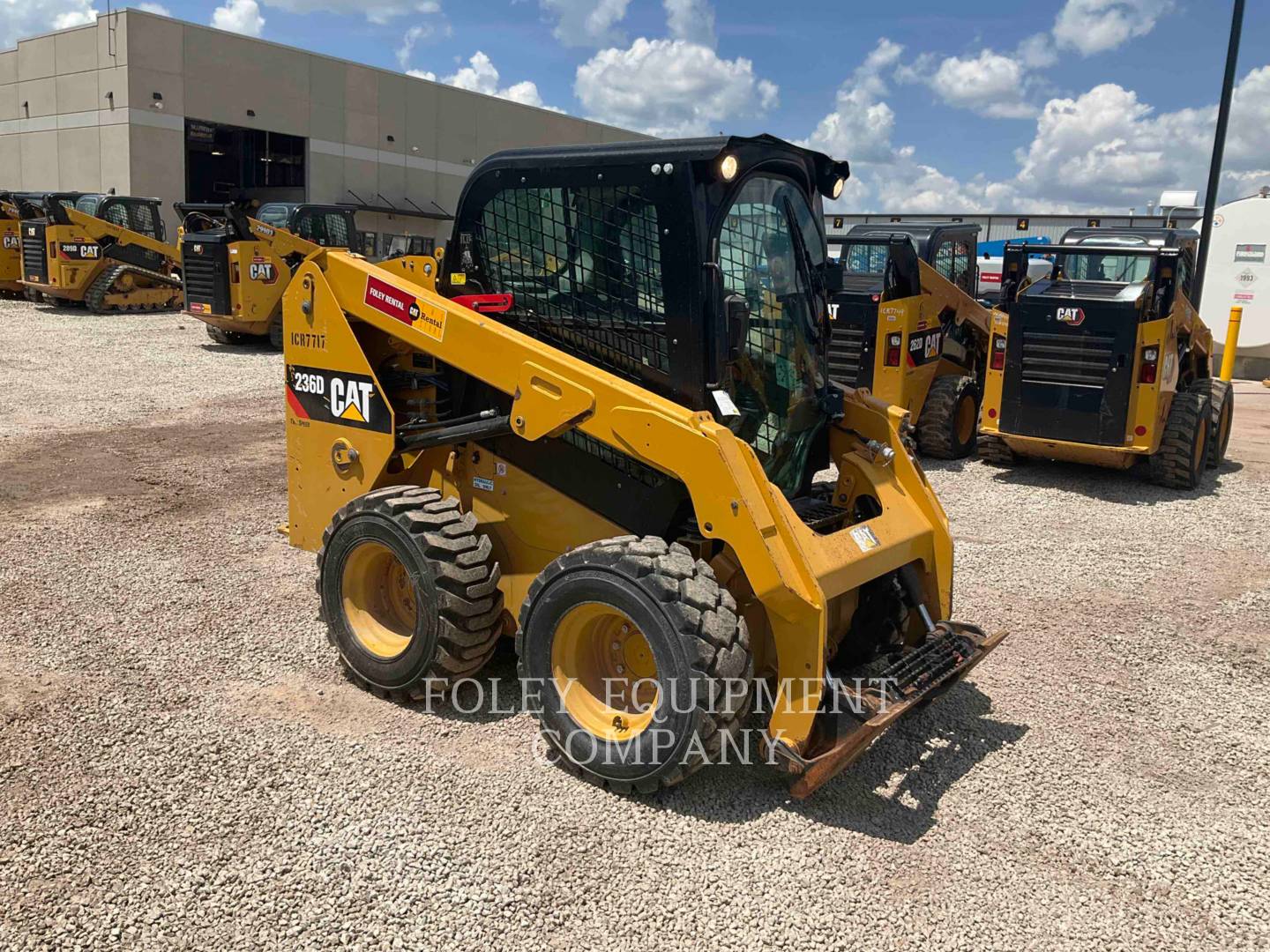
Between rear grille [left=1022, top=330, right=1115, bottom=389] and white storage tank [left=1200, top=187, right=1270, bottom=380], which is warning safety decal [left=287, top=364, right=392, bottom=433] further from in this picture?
white storage tank [left=1200, top=187, right=1270, bottom=380]

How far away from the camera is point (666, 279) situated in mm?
3939

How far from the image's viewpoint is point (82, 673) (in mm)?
4633

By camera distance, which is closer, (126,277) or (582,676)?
(582,676)

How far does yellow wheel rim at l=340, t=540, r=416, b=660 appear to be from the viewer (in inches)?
179

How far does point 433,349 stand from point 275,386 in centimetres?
958

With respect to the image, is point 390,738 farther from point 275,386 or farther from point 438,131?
point 438,131

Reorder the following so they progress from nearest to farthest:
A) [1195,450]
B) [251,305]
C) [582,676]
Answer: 1. [582,676]
2. [1195,450]
3. [251,305]

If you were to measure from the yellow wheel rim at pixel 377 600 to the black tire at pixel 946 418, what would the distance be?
22.5ft

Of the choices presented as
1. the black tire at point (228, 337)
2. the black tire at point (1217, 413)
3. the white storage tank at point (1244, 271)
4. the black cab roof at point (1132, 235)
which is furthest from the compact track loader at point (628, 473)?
the white storage tank at point (1244, 271)

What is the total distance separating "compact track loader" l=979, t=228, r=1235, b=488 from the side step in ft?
17.2

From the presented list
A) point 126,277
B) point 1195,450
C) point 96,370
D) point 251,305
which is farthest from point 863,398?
point 126,277

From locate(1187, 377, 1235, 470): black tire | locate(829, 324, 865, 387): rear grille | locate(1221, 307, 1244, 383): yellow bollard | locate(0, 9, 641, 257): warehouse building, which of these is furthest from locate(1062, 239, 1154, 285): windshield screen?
locate(0, 9, 641, 257): warehouse building

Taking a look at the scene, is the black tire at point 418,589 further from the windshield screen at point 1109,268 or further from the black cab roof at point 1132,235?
the black cab roof at point 1132,235

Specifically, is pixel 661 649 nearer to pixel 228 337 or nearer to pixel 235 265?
pixel 235 265
